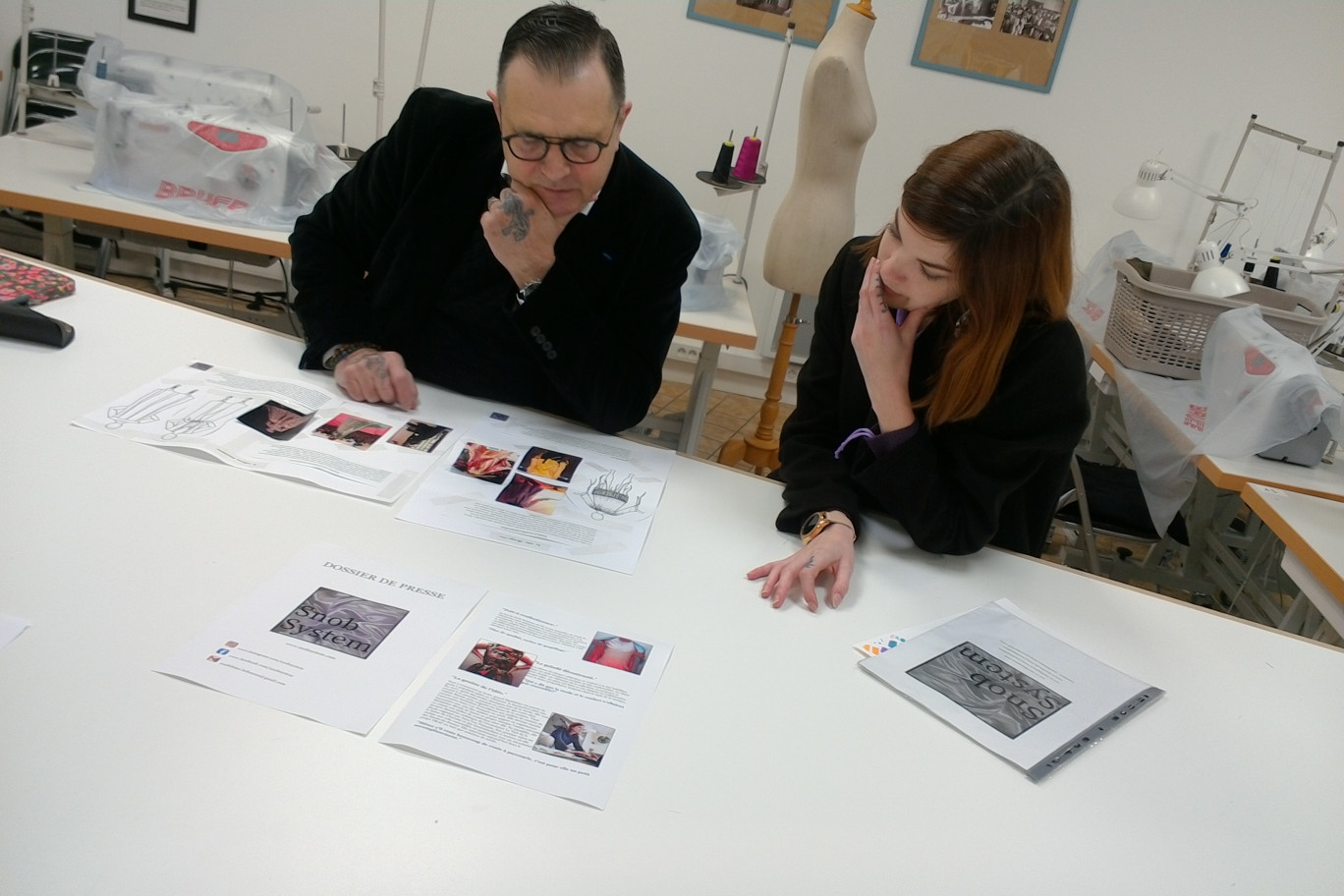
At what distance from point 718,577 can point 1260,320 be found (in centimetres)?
171

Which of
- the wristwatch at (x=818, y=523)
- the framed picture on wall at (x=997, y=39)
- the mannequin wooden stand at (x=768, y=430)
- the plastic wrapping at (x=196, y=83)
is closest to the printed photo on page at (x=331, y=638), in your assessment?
the wristwatch at (x=818, y=523)

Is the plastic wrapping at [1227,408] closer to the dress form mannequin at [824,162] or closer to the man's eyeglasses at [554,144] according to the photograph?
the dress form mannequin at [824,162]

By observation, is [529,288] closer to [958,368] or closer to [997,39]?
[958,368]

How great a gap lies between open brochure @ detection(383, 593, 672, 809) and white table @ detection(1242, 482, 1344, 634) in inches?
49.2

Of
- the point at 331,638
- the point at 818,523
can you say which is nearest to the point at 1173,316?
the point at 818,523

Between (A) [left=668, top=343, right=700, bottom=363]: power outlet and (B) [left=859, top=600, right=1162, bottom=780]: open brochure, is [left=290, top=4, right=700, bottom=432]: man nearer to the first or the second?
(B) [left=859, top=600, right=1162, bottom=780]: open brochure

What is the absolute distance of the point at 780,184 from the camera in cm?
342

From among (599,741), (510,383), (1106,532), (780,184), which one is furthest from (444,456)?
(780,184)

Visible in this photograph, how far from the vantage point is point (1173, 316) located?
2361mm

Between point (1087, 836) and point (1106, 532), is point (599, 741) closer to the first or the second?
point (1087, 836)

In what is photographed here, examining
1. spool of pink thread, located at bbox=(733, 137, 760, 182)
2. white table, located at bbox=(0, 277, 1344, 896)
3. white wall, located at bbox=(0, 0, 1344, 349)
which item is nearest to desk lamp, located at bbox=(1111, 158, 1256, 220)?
white wall, located at bbox=(0, 0, 1344, 349)

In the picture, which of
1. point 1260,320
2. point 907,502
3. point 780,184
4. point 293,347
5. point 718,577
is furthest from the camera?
point 780,184

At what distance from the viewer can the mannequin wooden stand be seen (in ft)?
8.82

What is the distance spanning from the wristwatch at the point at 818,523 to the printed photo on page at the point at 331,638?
18.3 inches
